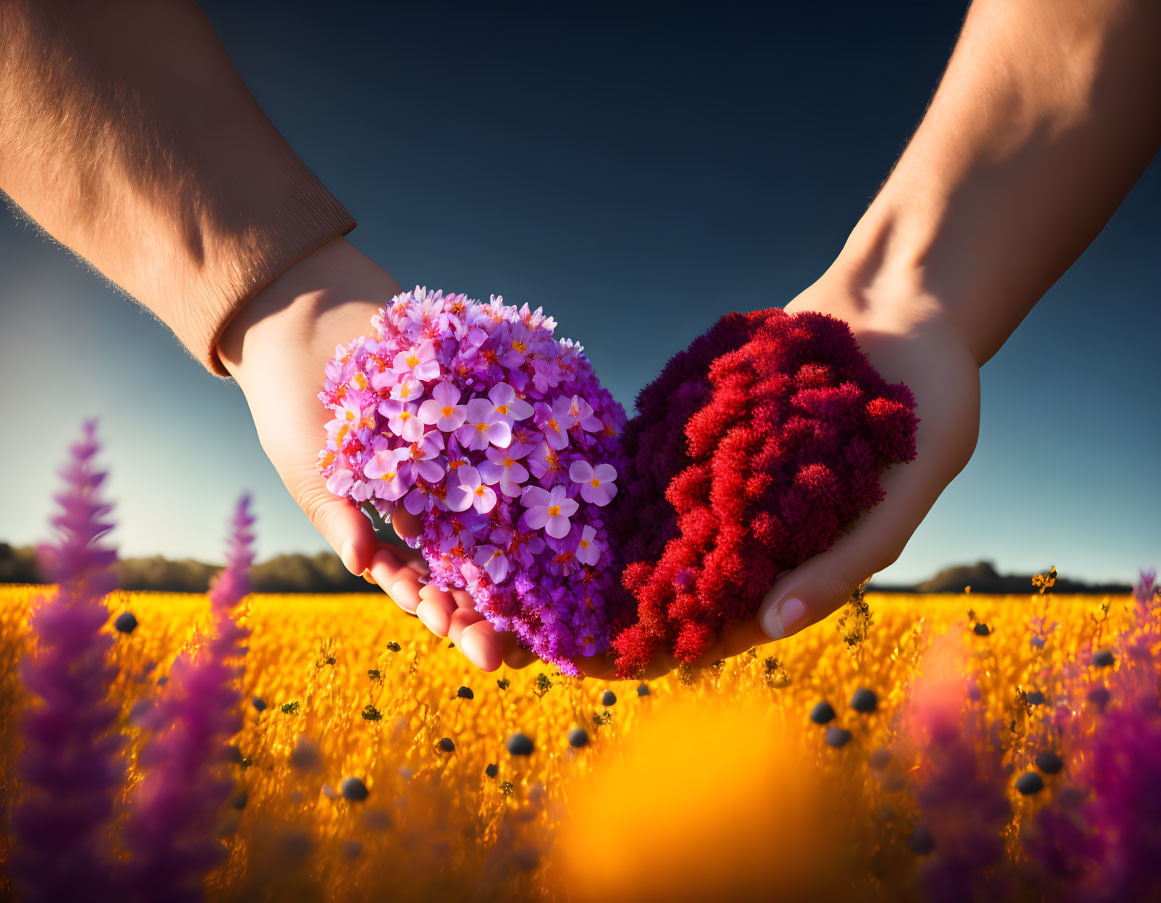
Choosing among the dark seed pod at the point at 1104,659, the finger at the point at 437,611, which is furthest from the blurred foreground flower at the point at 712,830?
the dark seed pod at the point at 1104,659

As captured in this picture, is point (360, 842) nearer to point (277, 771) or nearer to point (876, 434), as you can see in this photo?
point (277, 771)

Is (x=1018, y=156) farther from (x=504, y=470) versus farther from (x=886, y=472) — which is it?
(x=504, y=470)

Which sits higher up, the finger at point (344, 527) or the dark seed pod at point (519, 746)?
the finger at point (344, 527)

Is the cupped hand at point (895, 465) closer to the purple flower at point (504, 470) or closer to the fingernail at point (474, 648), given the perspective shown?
the fingernail at point (474, 648)

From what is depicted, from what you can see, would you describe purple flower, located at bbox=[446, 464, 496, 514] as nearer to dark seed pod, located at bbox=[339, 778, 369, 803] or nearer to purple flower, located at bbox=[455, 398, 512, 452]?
purple flower, located at bbox=[455, 398, 512, 452]

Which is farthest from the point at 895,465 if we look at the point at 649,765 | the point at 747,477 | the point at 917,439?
the point at 649,765

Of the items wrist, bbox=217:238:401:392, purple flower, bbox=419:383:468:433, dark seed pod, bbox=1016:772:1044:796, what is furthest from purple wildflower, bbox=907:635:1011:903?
wrist, bbox=217:238:401:392
